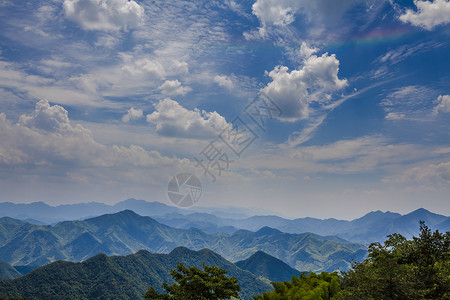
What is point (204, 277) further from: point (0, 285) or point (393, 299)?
point (0, 285)

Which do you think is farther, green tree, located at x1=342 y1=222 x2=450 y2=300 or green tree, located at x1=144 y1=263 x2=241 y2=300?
green tree, located at x1=144 y1=263 x2=241 y2=300

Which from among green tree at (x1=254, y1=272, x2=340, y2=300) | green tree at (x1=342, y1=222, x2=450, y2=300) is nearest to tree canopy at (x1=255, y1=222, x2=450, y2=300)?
green tree at (x1=342, y1=222, x2=450, y2=300)

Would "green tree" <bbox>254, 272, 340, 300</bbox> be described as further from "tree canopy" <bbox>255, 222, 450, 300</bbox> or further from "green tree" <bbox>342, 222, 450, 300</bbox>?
"green tree" <bbox>342, 222, 450, 300</bbox>

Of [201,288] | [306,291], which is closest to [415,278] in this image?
[306,291]

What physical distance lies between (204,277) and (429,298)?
2002 cm

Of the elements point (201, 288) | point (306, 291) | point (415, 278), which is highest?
point (415, 278)

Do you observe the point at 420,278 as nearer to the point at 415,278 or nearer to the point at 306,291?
the point at 415,278

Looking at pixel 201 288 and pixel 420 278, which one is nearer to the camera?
pixel 420 278

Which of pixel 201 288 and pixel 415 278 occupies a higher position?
pixel 415 278

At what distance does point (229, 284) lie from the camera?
29.6 metres

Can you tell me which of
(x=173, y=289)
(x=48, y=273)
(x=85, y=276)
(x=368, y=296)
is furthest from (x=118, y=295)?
(x=368, y=296)

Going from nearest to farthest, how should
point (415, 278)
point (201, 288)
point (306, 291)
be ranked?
point (415, 278) < point (201, 288) < point (306, 291)

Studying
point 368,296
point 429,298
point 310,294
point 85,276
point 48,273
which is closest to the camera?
point 429,298

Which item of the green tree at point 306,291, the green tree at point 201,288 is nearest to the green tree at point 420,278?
the green tree at point 306,291
